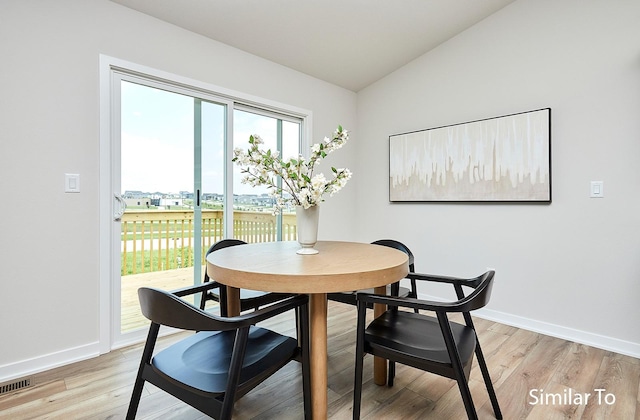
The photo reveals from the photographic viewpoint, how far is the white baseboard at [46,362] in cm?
188

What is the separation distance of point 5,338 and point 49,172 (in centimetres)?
100

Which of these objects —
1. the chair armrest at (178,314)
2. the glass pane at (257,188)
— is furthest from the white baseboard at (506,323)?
the chair armrest at (178,314)

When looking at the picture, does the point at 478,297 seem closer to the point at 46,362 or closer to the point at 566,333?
the point at 566,333

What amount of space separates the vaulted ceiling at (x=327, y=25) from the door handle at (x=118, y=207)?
1345 mm

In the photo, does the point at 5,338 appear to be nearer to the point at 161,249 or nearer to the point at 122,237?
the point at 122,237

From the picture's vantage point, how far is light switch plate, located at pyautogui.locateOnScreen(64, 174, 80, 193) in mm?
2047

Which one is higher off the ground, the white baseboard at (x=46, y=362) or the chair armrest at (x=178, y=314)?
the chair armrest at (x=178, y=314)

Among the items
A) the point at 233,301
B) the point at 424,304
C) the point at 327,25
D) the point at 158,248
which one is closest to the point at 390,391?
the point at 424,304

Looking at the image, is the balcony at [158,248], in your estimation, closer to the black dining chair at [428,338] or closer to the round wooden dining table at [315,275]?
the round wooden dining table at [315,275]

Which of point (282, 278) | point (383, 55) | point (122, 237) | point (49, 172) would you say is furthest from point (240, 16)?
point (282, 278)

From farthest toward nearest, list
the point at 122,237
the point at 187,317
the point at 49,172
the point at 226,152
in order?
1. the point at 226,152
2. the point at 122,237
3. the point at 49,172
4. the point at 187,317

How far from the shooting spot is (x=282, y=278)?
1244 millimetres

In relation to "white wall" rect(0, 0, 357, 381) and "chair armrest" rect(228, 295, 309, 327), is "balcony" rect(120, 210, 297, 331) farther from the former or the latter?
"chair armrest" rect(228, 295, 309, 327)

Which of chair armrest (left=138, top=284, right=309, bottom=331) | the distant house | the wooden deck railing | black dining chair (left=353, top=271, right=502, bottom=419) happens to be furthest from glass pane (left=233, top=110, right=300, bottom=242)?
chair armrest (left=138, top=284, right=309, bottom=331)
